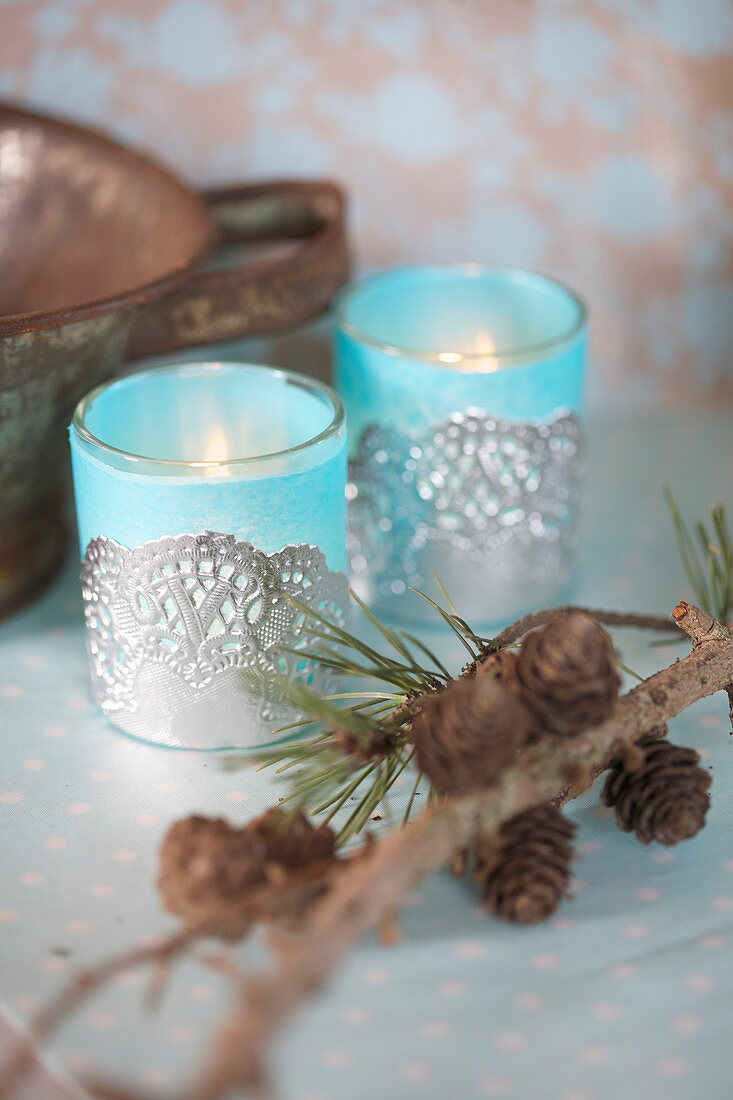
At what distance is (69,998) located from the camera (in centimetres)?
33

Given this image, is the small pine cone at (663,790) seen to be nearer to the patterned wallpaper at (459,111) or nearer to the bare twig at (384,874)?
the bare twig at (384,874)

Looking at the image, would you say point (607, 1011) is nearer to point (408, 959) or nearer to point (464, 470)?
point (408, 959)

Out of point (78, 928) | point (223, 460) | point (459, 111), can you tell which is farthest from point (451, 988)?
point (459, 111)

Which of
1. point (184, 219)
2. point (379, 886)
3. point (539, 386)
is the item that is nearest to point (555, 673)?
point (379, 886)

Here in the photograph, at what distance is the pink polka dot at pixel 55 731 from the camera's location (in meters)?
0.47

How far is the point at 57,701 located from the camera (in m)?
0.49

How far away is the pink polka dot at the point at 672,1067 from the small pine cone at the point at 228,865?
10 centimetres

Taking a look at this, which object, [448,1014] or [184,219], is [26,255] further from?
[448,1014]

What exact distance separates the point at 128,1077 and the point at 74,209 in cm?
44

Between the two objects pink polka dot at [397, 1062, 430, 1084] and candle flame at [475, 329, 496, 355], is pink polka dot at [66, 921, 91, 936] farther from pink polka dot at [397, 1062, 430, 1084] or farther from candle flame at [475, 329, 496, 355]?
candle flame at [475, 329, 496, 355]

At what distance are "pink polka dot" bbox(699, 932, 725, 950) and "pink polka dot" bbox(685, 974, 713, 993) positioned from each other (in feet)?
0.04

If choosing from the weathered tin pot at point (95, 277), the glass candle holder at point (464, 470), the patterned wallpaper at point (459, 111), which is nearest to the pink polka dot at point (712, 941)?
the glass candle holder at point (464, 470)

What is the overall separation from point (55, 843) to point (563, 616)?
19 cm

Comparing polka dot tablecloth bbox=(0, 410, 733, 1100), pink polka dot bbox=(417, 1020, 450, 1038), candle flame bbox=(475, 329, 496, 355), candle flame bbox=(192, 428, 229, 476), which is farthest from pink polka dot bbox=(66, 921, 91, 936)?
candle flame bbox=(475, 329, 496, 355)
